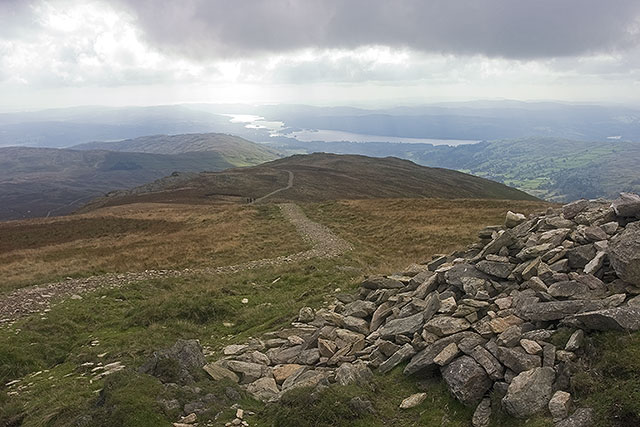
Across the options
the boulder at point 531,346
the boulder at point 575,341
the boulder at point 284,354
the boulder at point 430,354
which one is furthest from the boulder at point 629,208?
the boulder at point 284,354

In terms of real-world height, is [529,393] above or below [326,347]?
above

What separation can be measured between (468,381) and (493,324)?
211cm

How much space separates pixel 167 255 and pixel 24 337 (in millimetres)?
18725

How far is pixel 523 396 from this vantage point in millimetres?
8531

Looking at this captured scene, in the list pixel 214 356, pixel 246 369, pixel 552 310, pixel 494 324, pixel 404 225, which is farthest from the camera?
pixel 404 225

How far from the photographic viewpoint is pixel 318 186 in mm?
115125

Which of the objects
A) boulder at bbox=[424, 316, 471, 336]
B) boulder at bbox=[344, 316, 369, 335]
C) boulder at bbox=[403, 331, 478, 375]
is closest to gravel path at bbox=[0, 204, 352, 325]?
boulder at bbox=[344, 316, 369, 335]

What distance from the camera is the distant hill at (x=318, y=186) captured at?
99188 millimetres

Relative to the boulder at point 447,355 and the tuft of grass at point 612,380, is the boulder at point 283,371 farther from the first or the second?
the tuft of grass at point 612,380

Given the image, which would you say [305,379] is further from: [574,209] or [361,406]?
[574,209]

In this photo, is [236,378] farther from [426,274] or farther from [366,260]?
[366,260]

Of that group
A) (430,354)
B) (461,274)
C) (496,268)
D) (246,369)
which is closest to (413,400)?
(430,354)

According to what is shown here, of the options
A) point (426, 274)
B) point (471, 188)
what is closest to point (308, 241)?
point (426, 274)

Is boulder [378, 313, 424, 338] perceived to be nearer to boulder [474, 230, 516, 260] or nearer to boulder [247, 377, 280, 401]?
boulder [247, 377, 280, 401]
